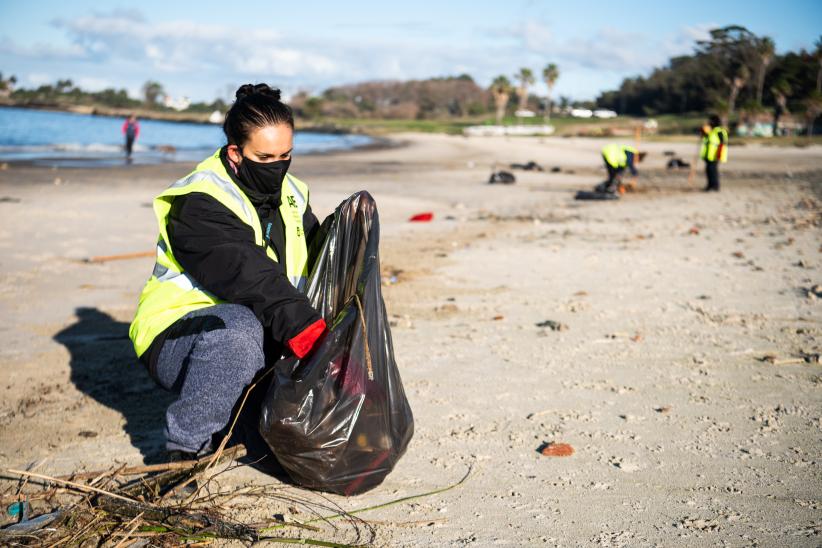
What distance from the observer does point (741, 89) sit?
7200cm

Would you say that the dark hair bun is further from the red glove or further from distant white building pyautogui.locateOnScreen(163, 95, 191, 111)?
distant white building pyautogui.locateOnScreen(163, 95, 191, 111)

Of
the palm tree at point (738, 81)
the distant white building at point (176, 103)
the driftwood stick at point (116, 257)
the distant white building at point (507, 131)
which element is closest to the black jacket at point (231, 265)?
the driftwood stick at point (116, 257)

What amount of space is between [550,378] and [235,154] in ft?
7.21

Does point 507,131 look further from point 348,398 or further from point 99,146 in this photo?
point 348,398

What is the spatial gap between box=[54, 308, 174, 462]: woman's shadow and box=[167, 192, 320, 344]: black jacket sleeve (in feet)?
3.04

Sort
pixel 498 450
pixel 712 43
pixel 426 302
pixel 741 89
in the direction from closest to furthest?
pixel 498 450 → pixel 426 302 → pixel 741 89 → pixel 712 43

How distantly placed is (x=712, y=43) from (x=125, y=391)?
3599 inches

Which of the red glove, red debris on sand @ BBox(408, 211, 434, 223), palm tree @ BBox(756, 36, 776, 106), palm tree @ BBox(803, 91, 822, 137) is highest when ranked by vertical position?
palm tree @ BBox(756, 36, 776, 106)

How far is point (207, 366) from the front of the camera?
2.77 meters

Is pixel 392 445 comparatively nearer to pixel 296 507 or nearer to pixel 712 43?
pixel 296 507

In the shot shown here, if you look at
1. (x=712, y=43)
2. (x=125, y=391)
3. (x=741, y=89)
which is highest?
(x=712, y=43)

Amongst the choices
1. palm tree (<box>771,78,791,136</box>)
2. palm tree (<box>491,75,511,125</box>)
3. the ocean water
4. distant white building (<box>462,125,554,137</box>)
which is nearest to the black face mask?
the ocean water

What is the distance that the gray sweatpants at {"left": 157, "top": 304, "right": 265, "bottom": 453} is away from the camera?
277cm

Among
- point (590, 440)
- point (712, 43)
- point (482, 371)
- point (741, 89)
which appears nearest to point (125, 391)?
point (482, 371)
